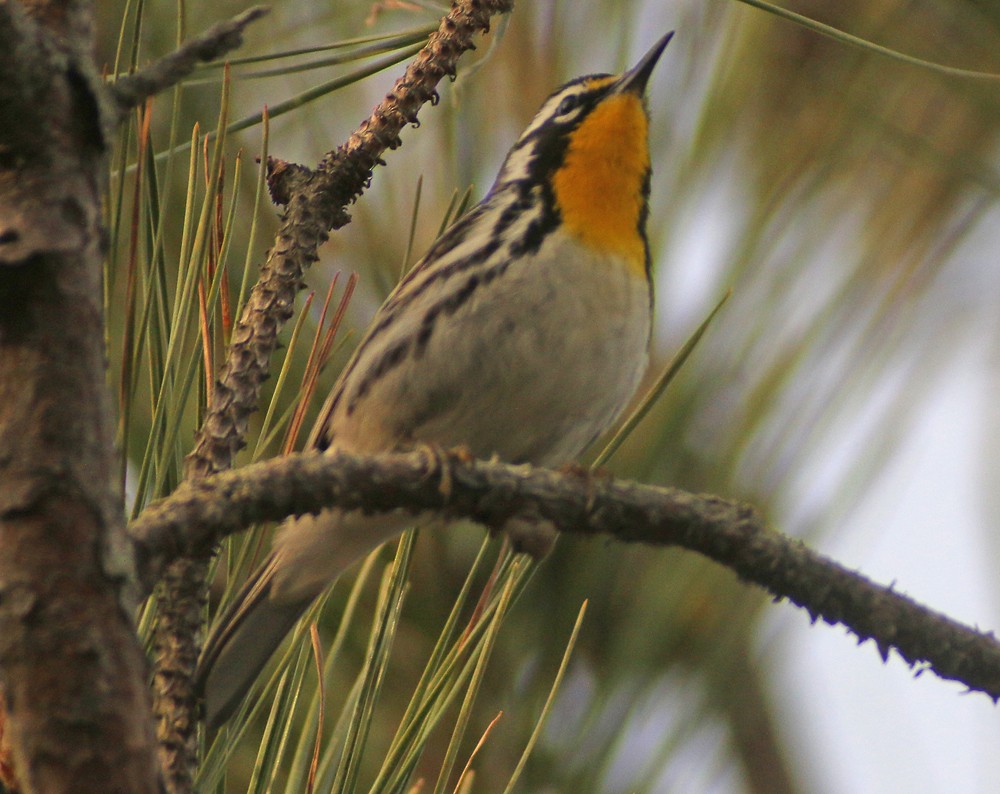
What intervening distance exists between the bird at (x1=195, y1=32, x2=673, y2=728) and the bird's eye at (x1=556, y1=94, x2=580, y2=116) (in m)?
0.24

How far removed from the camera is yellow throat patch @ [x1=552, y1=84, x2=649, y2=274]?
7.19 ft

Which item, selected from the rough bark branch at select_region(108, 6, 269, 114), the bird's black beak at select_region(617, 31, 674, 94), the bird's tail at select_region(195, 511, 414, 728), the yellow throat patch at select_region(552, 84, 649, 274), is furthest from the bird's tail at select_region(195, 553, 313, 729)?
the bird's black beak at select_region(617, 31, 674, 94)

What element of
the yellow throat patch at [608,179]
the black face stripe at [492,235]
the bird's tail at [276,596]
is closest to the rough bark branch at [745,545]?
the bird's tail at [276,596]

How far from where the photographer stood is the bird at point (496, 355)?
6.67 ft

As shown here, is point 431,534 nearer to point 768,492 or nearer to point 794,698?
point 768,492

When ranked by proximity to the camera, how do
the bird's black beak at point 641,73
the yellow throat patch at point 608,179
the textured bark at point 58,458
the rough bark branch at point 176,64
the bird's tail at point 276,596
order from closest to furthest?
the textured bark at point 58,458, the rough bark branch at point 176,64, the bird's tail at point 276,596, the yellow throat patch at point 608,179, the bird's black beak at point 641,73

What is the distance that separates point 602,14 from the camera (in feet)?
8.38

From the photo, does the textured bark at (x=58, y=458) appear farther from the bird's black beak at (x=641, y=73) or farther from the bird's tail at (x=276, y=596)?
the bird's black beak at (x=641, y=73)

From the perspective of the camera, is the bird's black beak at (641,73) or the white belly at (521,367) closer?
the white belly at (521,367)

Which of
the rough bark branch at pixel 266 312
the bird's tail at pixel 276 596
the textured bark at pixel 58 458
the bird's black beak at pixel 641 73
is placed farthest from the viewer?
the bird's black beak at pixel 641 73

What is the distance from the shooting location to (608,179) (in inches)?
90.9

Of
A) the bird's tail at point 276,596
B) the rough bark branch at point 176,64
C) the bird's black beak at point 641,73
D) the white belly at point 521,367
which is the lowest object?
the bird's tail at point 276,596

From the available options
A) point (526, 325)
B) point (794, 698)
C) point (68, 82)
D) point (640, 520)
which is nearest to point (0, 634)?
point (68, 82)

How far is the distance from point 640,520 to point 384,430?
88 centimetres
